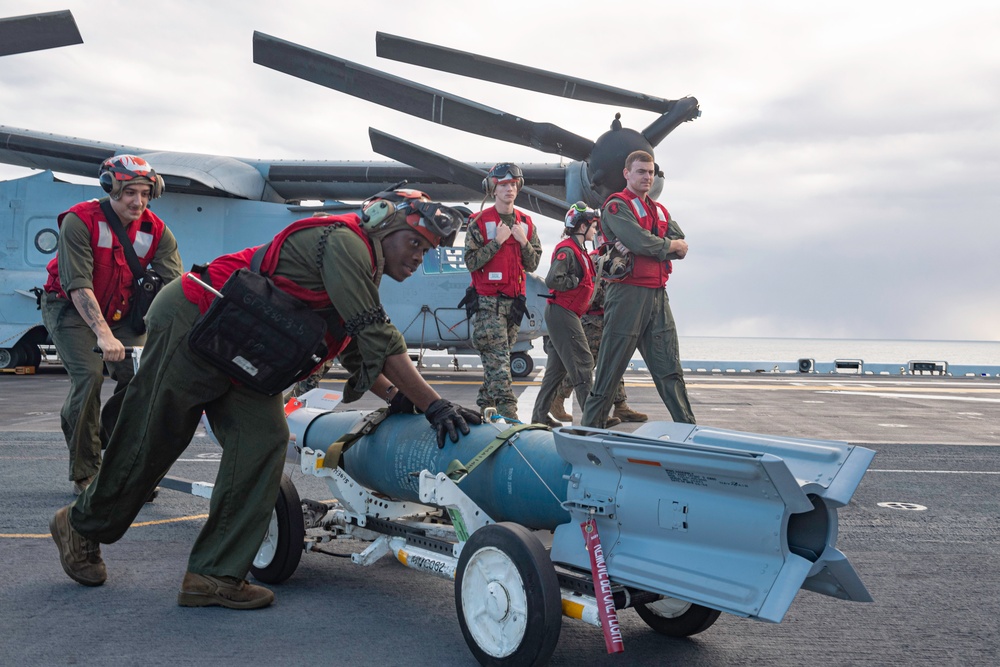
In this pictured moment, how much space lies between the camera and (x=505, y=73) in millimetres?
11312

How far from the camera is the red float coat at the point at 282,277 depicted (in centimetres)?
346

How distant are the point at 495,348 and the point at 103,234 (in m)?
3.20

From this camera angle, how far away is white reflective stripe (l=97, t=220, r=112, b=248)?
5.07 meters

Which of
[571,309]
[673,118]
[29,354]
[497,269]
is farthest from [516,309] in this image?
[29,354]

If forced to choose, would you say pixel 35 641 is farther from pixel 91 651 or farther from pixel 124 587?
pixel 124 587

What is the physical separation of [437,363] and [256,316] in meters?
16.1

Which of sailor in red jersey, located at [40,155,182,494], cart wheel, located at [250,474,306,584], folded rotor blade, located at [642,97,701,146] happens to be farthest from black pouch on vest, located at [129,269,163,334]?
folded rotor blade, located at [642,97,701,146]

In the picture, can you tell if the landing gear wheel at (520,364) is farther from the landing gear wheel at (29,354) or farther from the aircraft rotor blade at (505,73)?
the landing gear wheel at (29,354)

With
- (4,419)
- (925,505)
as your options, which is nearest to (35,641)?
(925,505)

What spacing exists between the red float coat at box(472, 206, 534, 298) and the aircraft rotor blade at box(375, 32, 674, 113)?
468 cm

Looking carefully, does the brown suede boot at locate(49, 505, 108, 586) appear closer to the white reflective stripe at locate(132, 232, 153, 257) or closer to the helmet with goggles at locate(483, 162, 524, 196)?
the white reflective stripe at locate(132, 232, 153, 257)

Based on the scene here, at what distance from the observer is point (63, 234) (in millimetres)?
4914

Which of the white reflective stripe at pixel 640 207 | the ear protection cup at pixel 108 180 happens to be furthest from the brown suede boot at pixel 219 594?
the white reflective stripe at pixel 640 207

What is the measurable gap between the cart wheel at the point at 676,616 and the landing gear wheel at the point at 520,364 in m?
12.5
